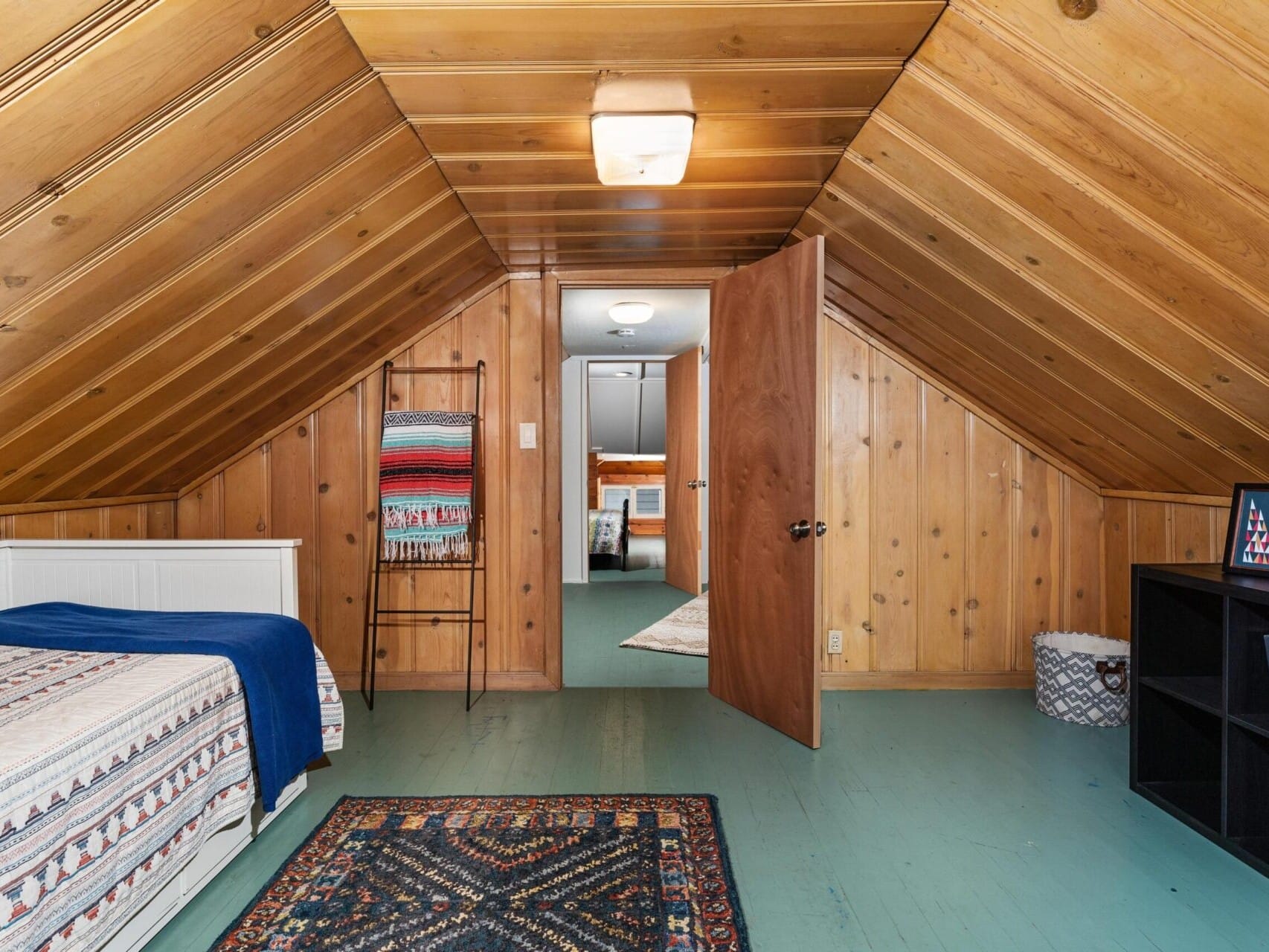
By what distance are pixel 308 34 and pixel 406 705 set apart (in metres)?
2.62

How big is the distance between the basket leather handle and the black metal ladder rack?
101 inches

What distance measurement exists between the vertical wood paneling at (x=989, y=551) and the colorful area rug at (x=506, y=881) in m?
1.86

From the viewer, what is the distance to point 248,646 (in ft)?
6.98

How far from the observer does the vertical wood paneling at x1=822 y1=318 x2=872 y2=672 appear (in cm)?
362

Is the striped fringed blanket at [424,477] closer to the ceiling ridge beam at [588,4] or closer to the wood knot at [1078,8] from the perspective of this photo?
the ceiling ridge beam at [588,4]

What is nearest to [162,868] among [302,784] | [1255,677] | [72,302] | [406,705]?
[302,784]

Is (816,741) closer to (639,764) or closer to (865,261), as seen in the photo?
(639,764)

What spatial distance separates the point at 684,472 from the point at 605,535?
1.40 m

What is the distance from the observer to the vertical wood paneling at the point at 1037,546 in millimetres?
3615

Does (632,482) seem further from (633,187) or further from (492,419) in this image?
(633,187)

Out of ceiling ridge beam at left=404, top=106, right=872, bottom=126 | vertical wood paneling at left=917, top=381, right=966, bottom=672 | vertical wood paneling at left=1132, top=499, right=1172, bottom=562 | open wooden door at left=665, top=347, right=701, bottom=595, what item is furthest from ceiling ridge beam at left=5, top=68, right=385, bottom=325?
open wooden door at left=665, top=347, right=701, bottom=595

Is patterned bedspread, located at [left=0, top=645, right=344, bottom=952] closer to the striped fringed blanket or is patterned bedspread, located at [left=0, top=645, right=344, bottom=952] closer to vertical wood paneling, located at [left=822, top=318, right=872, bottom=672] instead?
the striped fringed blanket

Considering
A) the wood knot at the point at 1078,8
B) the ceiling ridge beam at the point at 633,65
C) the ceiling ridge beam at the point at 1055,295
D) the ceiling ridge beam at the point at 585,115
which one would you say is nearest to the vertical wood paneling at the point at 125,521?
the ceiling ridge beam at the point at 585,115

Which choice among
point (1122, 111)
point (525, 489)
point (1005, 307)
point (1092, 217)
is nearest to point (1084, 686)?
point (1005, 307)
